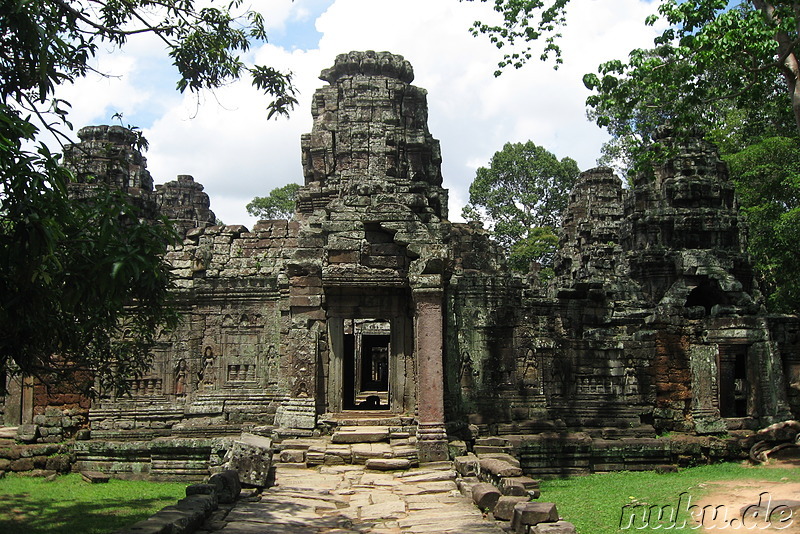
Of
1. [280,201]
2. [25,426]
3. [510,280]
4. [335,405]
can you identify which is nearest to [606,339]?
[510,280]

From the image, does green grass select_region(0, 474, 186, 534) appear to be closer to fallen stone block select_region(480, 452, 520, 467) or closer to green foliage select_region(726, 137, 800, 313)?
fallen stone block select_region(480, 452, 520, 467)

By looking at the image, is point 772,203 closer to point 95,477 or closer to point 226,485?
point 226,485

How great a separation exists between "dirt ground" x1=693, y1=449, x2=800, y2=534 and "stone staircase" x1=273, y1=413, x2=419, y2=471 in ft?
12.3

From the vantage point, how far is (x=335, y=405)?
38.5 ft

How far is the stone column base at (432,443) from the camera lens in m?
10.2

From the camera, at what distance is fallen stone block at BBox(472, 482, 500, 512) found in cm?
775

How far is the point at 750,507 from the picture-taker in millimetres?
9023

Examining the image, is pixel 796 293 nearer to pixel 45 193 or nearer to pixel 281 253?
pixel 281 253

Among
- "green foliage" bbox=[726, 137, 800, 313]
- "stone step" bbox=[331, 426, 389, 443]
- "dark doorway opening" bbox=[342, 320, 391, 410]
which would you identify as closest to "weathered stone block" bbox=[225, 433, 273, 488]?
"stone step" bbox=[331, 426, 389, 443]

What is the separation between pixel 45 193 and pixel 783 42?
9.65m

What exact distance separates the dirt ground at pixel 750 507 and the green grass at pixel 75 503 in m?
6.81

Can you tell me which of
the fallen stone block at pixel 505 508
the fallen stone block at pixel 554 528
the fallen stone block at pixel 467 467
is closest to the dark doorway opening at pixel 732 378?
the fallen stone block at pixel 467 467

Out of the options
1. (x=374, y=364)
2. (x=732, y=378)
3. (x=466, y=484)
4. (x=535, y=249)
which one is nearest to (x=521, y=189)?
(x=535, y=249)

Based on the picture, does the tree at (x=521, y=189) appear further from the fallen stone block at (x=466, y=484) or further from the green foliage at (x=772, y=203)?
the fallen stone block at (x=466, y=484)
